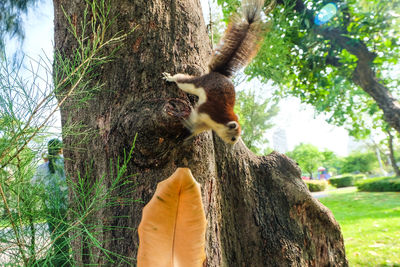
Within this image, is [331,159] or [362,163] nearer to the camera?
[362,163]

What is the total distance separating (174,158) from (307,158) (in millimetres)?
4562

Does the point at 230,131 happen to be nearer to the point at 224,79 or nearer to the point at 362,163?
the point at 224,79

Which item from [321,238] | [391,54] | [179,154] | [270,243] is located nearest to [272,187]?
[270,243]

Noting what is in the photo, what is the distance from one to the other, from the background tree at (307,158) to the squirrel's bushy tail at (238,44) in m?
1.27

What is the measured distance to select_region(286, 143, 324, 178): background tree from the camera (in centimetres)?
289

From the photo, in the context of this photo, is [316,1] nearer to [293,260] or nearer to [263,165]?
[263,165]

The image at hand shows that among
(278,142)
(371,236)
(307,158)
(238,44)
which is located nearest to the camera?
(238,44)

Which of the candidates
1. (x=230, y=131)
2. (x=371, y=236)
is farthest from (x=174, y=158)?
(x=371, y=236)

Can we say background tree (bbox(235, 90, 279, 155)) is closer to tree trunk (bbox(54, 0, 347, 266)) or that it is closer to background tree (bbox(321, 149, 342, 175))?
tree trunk (bbox(54, 0, 347, 266))

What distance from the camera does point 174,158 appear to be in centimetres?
81

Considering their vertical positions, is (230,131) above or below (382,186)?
above

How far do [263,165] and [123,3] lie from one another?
937 millimetres

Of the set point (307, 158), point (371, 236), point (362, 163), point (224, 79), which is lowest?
point (371, 236)

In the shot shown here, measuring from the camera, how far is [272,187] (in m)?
1.24
